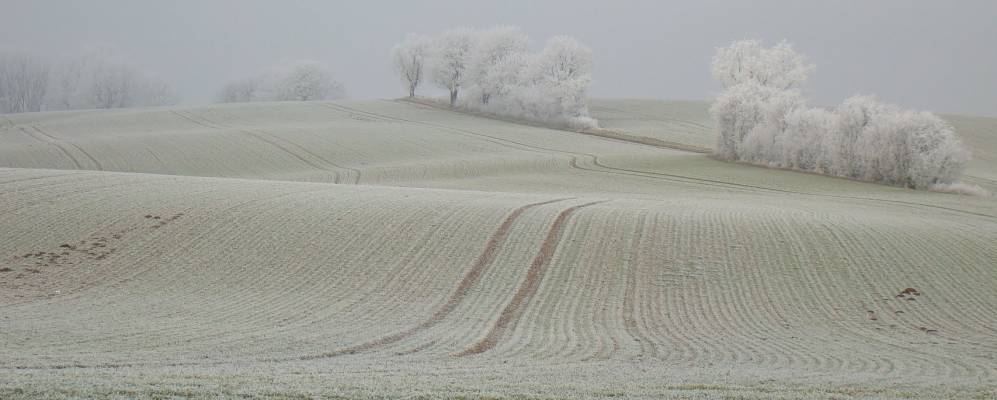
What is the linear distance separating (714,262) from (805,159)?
96.7 ft

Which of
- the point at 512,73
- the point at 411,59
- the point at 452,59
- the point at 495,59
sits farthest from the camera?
the point at 411,59

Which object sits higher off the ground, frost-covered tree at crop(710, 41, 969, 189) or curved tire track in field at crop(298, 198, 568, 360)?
frost-covered tree at crop(710, 41, 969, 189)

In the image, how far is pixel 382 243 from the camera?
2364 cm

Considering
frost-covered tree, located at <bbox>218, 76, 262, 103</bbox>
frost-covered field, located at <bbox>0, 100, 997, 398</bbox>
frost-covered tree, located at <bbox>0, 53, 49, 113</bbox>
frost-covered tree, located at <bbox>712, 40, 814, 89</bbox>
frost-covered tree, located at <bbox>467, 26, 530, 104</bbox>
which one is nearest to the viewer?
frost-covered field, located at <bbox>0, 100, 997, 398</bbox>

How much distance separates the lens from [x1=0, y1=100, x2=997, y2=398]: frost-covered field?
12086 mm

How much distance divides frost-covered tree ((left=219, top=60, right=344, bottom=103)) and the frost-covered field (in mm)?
90776

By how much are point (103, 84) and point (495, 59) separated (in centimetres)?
6629

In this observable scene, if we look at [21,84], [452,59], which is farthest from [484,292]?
[21,84]

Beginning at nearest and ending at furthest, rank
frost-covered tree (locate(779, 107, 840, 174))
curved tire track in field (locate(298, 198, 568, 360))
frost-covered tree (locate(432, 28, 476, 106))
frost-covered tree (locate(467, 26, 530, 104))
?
curved tire track in field (locate(298, 198, 568, 360)) → frost-covered tree (locate(779, 107, 840, 174)) → frost-covered tree (locate(467, 26, 530, 104)) → frost-covered tree (locate(432, 28, 476, 106))

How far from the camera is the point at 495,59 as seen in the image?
278 ft

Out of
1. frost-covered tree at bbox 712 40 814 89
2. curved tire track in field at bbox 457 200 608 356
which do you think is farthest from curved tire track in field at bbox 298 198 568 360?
frost-covered tree at bbox 712 40 814 89

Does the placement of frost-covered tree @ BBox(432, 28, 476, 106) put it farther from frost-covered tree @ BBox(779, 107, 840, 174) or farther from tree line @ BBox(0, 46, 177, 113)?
tree line @ BBox(0, 46, 177, 113)

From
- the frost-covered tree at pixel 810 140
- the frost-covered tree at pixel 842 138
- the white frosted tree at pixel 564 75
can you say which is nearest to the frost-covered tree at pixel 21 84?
the white frosted tree at pixel 564 75

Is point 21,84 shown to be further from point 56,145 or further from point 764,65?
point 764,65
